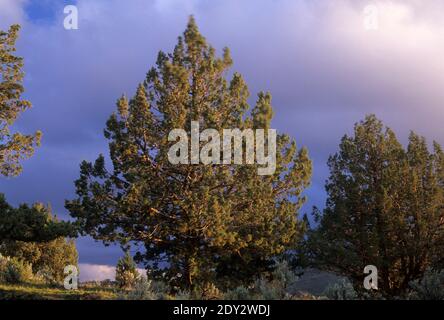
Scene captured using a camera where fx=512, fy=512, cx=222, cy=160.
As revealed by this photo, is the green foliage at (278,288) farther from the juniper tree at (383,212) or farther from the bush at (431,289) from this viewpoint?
the juniper tree at (383,212)

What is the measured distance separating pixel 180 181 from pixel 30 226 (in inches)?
294

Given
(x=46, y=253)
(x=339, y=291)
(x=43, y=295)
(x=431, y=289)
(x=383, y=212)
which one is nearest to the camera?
(x=339, y=291)

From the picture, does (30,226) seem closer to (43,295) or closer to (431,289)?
(43,295)

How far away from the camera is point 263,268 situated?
96.5 feet

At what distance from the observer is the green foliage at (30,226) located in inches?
819

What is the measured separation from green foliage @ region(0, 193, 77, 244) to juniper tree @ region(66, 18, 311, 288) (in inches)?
163

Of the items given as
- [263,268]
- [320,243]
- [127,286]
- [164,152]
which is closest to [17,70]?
[164,152]

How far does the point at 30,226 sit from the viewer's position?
2111 cm

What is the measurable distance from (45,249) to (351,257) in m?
31.0

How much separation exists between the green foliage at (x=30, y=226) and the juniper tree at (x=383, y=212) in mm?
17885

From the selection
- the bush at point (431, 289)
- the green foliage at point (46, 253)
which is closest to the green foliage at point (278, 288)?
the bush at point (431, 289)

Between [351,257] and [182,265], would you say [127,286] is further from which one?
[351,257]

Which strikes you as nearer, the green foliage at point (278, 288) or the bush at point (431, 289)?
the green foliage at point (278, 288)

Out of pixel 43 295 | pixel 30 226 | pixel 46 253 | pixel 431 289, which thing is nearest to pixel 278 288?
pixel 431 289
